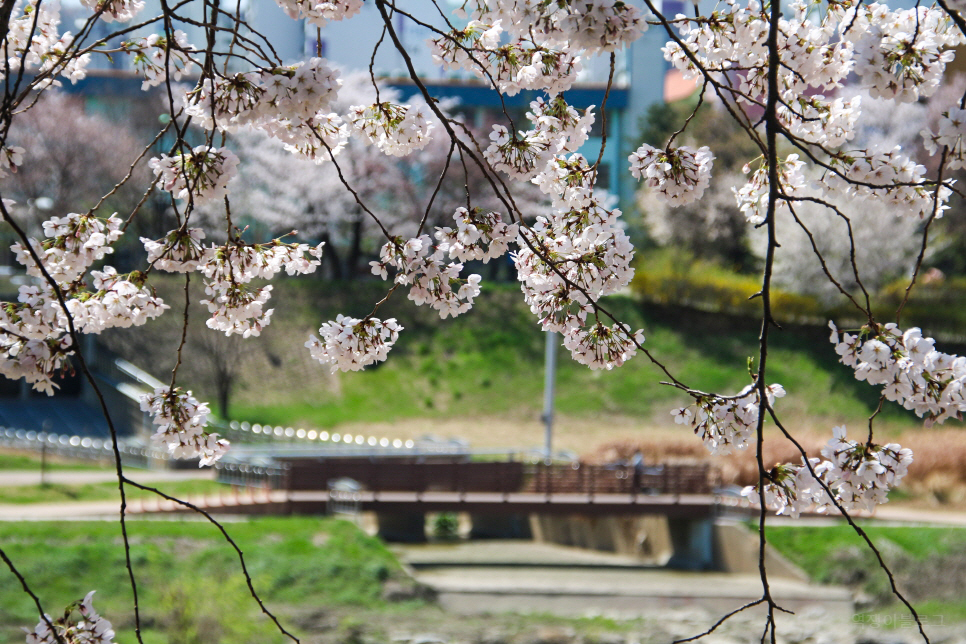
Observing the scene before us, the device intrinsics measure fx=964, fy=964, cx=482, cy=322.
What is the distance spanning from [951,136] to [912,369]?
471 millimetres

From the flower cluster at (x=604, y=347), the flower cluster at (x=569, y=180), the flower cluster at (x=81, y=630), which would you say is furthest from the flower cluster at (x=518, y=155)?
the flower cluster at (x=81, y=630)

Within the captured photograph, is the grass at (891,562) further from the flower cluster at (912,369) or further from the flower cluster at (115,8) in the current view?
the flower cluster at (115,8)

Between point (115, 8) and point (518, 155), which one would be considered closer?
point (518, 155)

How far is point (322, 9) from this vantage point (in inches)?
81.7

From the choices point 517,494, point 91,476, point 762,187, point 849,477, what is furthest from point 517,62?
point 91,476

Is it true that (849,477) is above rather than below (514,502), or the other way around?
above

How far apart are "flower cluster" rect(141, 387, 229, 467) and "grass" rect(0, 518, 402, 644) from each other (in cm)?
667

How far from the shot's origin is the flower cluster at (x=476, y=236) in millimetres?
2375

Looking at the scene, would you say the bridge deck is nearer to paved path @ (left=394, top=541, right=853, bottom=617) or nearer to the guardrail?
paved path @ (left=394, top=541, right=853, bottom=617)

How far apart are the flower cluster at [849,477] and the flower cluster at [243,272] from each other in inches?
48.8

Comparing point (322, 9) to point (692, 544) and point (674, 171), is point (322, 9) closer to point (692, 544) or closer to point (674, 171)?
point (674, 171)

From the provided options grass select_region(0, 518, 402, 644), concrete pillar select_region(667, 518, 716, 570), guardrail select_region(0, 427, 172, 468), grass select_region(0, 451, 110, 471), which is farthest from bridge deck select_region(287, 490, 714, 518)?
grass select_region(0, 451, 110, 471)

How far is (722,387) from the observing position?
22938 mm

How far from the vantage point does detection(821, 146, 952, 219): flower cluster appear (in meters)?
2.27
